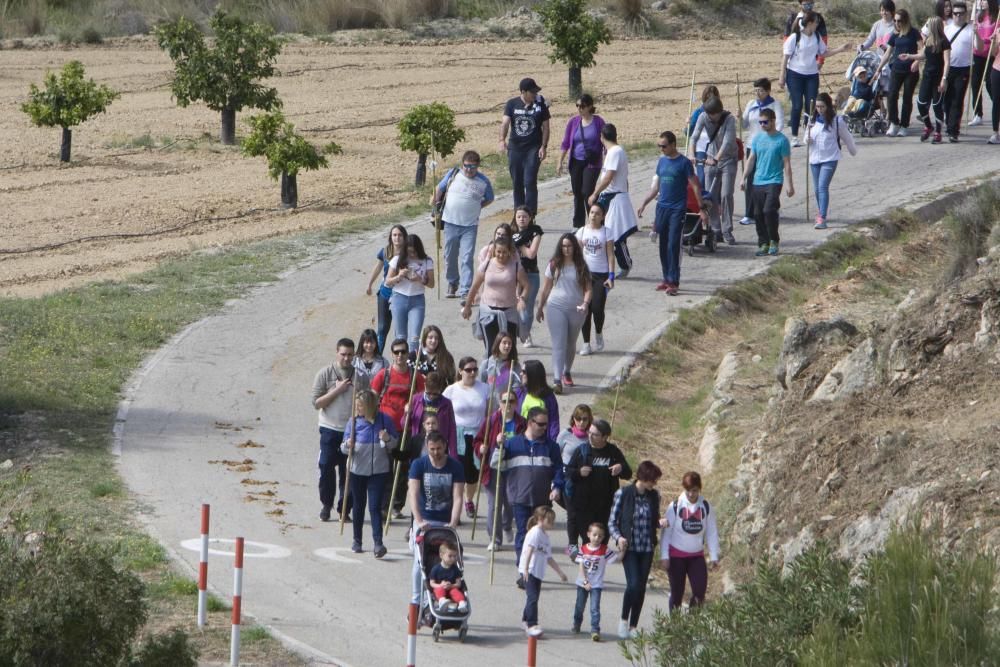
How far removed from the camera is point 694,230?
1969cm

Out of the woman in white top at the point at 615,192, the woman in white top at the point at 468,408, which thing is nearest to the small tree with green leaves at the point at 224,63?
the woman in white top at the point at 615,192

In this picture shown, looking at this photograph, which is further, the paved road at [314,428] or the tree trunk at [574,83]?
the tree trunk at [574,83]

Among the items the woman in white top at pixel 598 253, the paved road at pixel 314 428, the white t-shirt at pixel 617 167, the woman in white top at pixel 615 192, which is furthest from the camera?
the white t-shirt at pixel 617 167

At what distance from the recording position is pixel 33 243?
23.9 meters

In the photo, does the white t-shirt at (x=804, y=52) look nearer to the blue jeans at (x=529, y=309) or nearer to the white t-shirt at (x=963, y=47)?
the white t-shirt at (x=963, y=47)

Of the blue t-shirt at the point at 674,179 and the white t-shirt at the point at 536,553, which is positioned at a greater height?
the blue t-shirt at the point at 674,179

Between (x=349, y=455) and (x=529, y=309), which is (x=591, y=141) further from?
(x=349, y=455)

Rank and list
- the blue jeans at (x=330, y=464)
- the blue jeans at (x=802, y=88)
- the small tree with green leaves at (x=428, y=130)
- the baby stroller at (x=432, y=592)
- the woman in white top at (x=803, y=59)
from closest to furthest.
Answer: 1. the baby stroller at (x=432, y=592)
2. the blue jeans at (x=330, y=464)
3. the woman in white top at (x=803, y=59)
4. the blue jeans at (x=802, y=88)
5. the small tree with green leaves at (x=428, y=130)

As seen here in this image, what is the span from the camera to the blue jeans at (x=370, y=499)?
12.3 metres

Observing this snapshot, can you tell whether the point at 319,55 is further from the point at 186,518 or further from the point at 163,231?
the point at 186,518

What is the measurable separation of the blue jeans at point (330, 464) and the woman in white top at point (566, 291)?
3.20 meters

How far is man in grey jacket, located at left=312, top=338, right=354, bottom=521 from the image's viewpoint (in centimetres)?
1291

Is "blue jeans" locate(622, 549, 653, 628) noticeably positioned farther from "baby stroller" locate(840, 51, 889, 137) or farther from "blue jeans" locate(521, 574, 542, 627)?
"baby stroller" locate(840, 51, 889, 137)

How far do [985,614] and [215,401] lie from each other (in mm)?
10134
